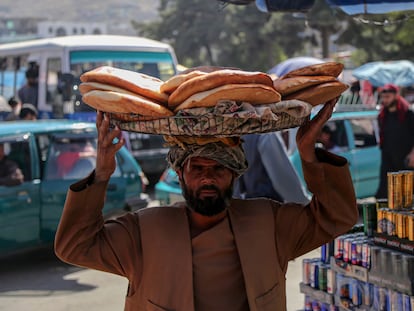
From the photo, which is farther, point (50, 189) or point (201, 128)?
point (50, 189)

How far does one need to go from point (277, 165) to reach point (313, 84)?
3162mm

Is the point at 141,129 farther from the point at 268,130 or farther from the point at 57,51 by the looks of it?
the point at 57,51

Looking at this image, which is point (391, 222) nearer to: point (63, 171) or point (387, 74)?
point (63, 171)

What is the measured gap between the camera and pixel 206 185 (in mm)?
2428

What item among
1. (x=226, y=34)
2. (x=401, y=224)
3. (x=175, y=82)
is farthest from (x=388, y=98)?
(x=226, y=34)

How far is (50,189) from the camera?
7.08m

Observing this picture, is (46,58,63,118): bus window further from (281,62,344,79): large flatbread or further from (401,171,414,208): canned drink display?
(281,62,344,79): large flatbread

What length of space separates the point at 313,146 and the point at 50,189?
509 cm

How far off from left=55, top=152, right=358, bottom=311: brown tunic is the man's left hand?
5 cm

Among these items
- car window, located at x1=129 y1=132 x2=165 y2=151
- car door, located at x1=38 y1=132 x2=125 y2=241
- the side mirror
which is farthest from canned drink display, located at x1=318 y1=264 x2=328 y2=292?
car window, located at x1=129 y1=132 x2=165 y2=151

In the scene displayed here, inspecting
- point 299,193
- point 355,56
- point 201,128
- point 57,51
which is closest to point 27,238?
point 299,193

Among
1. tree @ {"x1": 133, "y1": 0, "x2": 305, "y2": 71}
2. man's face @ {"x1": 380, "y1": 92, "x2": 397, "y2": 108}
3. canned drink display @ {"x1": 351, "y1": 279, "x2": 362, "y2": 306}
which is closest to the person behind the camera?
canned drink display @ {"x1": 351, "y1": 279, "x2": 362, "y2": 306}

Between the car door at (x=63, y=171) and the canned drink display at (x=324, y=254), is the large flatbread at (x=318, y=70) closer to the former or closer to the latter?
the canned drink display at (x=324, y=254)

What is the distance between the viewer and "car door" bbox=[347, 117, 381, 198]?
9.33m
